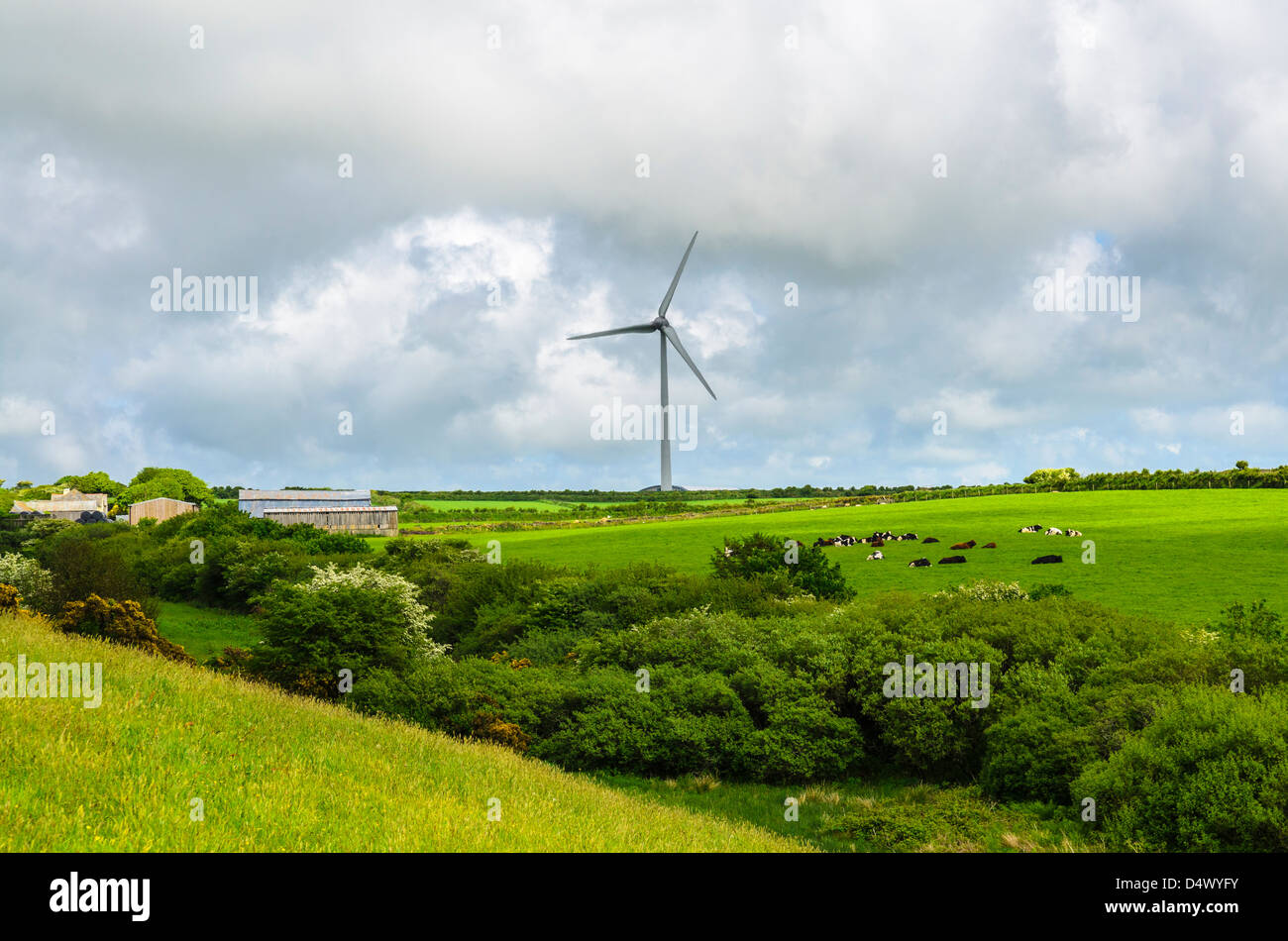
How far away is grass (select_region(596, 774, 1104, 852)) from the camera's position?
69.4 ft

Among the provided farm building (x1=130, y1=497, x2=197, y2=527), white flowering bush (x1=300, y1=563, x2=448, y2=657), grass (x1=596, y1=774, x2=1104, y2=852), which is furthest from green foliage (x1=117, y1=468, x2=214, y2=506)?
grass (x1=596, y1=774, x2=1104, y2=852)

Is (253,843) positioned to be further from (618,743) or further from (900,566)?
(900,566)

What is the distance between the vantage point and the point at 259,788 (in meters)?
14.0

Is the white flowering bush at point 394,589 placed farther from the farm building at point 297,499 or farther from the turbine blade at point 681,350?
the farm building at point 297,499

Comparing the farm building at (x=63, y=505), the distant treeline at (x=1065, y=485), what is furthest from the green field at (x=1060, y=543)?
the farm building at (x=63, y=505)

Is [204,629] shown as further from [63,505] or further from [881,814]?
[63,505]

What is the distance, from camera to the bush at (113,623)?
38.0 meters

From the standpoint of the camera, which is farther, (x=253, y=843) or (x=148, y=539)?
(x=148, y=539)

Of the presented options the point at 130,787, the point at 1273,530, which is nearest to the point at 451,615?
the point at 130,787

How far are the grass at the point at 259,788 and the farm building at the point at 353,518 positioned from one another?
106584mm

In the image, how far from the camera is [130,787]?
1293 centimetres

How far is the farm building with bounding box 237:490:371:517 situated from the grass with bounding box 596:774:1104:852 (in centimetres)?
11092
